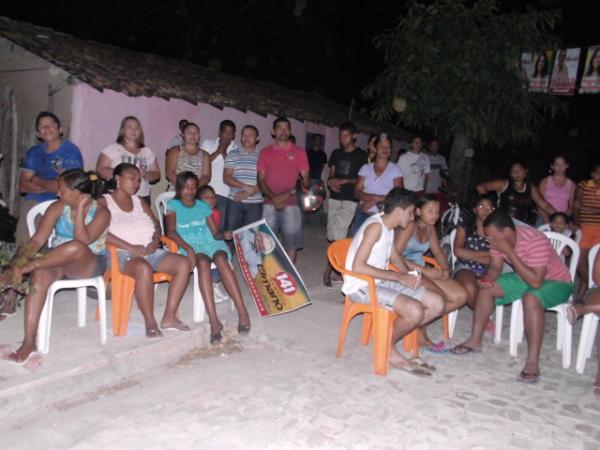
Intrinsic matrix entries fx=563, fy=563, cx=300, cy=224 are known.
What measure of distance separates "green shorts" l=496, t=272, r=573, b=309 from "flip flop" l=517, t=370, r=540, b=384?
0.60 meters

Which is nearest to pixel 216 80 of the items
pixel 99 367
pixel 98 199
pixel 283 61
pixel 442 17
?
pixel 442 17

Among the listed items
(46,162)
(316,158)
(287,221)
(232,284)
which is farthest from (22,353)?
(316,158)

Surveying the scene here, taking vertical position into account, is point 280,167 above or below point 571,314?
above

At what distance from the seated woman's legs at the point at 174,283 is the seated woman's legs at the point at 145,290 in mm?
195

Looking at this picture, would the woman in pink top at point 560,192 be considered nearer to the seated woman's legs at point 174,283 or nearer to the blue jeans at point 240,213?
the blue jeans at point 240,213

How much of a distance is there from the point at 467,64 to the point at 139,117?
743cm

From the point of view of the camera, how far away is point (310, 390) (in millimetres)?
4195

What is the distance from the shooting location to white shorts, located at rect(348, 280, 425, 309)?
4.59m

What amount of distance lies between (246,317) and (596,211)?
4532 millimetres

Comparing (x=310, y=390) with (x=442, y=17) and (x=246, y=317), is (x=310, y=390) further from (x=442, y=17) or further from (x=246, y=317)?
(x=442, y=17)

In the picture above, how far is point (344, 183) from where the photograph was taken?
688cm

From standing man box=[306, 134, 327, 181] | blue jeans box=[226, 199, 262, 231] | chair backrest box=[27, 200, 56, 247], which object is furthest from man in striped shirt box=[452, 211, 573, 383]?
standing man box=[306, 134, 327, 181]

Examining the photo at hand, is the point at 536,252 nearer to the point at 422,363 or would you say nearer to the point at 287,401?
the point at 422,363

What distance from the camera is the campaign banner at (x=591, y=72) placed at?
15125 mm
